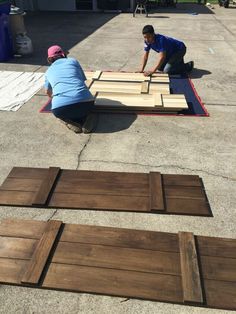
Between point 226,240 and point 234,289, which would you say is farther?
point 226,240

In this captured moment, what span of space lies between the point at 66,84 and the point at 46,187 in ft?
8.26

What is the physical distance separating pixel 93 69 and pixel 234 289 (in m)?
8.62

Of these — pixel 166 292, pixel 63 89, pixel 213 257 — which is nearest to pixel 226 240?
pixel 213 257

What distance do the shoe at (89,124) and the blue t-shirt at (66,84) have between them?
471mm

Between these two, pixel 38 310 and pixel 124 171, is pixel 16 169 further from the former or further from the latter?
pixel 38 310

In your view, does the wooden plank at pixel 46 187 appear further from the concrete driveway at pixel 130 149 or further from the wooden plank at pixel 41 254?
the wooden plank at pixel 41 254

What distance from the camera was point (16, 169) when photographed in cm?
598

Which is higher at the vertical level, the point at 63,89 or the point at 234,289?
the point at 63,89

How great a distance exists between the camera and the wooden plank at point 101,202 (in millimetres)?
5066

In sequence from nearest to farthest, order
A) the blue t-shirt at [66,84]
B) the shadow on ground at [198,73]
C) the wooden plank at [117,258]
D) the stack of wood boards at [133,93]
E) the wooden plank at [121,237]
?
the wooden plank at [117,258] < the wooden plank at [121,237] < the blue t-shirt at [66,84] < the stack of wood boards at [133,93] < the shadow on ground at [198,73]

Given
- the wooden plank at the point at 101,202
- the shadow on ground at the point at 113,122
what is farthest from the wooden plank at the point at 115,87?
the wooden plank at the point at 101,202

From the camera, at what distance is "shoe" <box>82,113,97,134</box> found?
7.12 m

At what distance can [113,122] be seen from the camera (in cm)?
756

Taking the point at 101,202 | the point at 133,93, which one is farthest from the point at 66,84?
the point at 101,202
